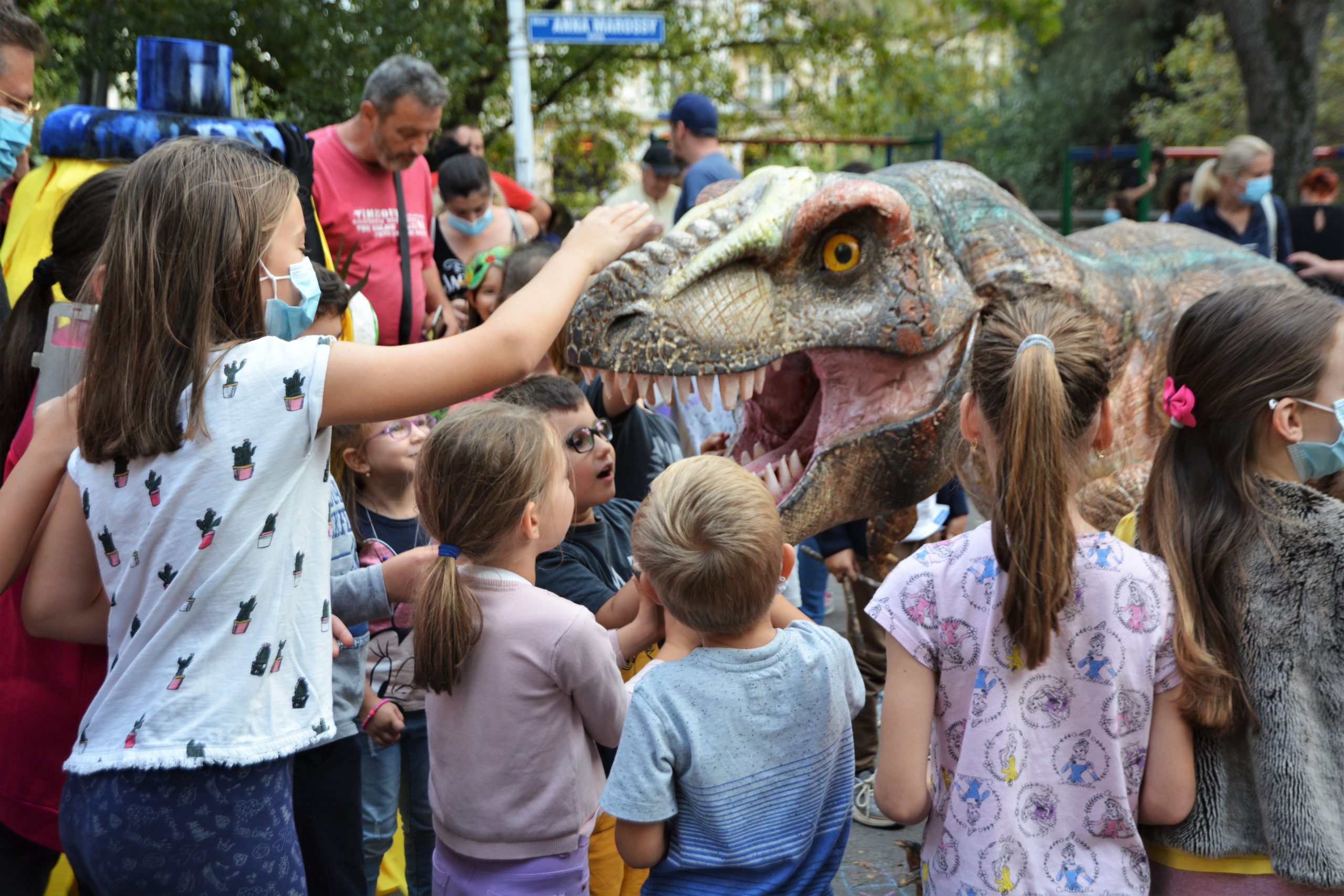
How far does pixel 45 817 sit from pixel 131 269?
3.66 ft

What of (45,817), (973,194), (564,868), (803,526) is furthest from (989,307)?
(45,817)

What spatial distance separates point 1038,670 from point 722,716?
0.53 meters

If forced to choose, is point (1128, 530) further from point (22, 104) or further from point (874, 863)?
point (22, 104)

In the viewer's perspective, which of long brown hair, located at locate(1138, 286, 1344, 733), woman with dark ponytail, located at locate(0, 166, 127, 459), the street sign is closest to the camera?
long brown hair, located at locate(1138, 286, 1344, 733)

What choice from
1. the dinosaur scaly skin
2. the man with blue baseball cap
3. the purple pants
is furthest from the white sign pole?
the purple pants

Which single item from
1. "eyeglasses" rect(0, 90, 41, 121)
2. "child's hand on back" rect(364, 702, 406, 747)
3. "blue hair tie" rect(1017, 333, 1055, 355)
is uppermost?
"eyeglasses" rect(0, 90, 41, 121)

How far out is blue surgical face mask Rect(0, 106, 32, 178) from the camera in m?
3.30

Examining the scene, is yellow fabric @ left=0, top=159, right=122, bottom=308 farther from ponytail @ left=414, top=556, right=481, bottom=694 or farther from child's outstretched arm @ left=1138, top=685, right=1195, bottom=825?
child's outstretched arm @ left=1138, top=685, right=1195, bottom=825

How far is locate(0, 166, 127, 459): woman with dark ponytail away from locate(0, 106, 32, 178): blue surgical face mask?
1158 mm

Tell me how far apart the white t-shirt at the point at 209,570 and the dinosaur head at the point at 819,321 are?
901 millimetres

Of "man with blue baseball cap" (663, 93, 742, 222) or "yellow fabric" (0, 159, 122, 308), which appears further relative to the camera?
"man with blue baseball cap" (663, 93, 742, 222)

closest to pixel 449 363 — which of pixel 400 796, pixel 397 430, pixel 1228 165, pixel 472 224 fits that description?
pixel 397 430

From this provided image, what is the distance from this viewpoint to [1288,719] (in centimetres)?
186

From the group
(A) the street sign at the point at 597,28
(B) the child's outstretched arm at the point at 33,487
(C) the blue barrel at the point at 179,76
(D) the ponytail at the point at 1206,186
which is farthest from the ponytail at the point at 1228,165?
(B) the child's outstretched arm at the point at 33,487
